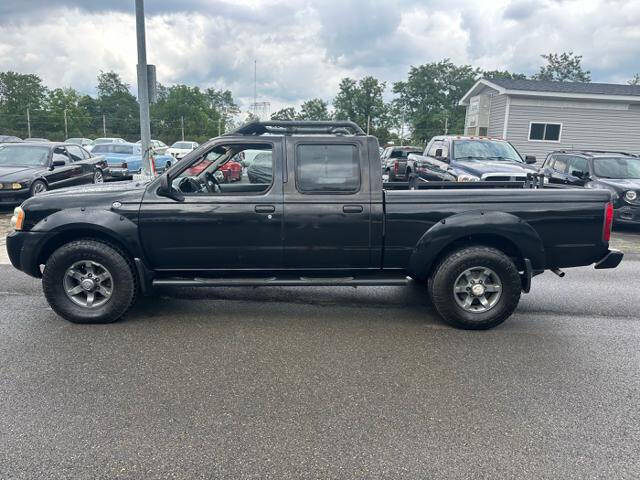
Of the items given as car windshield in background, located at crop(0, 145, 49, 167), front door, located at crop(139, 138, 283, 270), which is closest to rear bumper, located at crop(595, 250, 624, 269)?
front door, located at crop(139, 138, 283, 270)

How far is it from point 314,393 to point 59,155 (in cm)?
1125

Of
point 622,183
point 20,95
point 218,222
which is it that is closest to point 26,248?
point 218,222

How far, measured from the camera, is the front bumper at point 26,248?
452 centimetres

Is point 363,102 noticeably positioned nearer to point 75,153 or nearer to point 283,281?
point 75,153

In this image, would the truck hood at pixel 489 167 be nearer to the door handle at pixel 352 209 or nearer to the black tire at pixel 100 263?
the door handle at pixel 352 209

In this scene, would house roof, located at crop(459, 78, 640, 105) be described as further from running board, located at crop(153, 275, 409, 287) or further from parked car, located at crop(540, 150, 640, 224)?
running board, located at crop(153, 275, 409, 287)

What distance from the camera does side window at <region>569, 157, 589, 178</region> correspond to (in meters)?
11.1

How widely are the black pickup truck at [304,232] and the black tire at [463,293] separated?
0.03 ft

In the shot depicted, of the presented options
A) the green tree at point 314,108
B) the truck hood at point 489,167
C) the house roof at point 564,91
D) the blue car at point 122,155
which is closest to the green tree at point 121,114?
the green tree at point 314,108

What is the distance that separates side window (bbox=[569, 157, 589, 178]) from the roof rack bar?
8.31m

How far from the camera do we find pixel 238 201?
458 centimetres

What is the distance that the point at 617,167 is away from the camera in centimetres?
1102

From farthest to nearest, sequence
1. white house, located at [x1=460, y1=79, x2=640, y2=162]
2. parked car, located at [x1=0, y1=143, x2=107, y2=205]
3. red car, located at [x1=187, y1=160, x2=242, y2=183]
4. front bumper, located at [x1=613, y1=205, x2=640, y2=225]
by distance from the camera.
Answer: white house, located at [x1=460, y1=79, x2=640, y2=162]
parked car, located at [x1=0, y1=143, x2=107, y2=205]
front bumper, located at [x1=613, y1=205, x2=640, y2=225]
red car, located at [x1=187, y1=160, x2=242, y2=183]

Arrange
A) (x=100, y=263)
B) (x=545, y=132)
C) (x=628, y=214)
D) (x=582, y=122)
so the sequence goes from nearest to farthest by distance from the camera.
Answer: (x=100, y=263) → (x=628, y=214) → (x=582, y=122) → (x=545, y=132)
